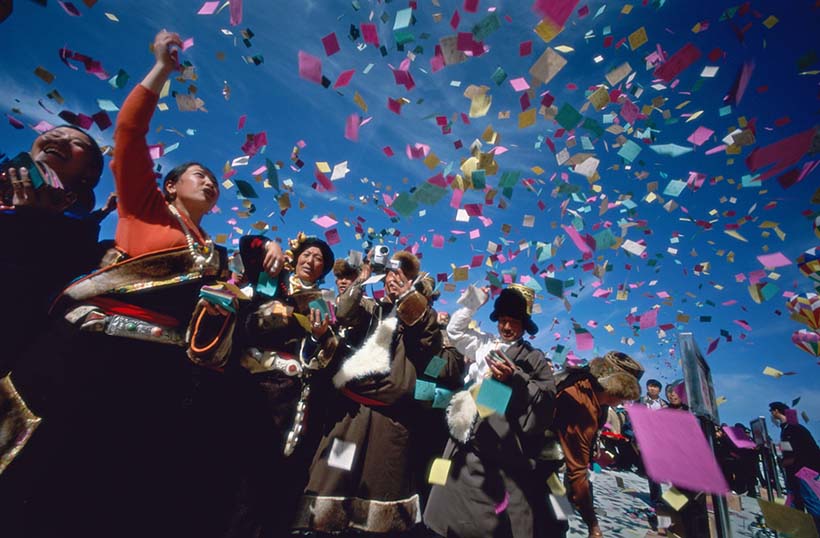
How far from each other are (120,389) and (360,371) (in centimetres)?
140

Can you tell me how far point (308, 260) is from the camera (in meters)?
2.84

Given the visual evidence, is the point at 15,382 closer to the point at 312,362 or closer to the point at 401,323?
the point at 312,362

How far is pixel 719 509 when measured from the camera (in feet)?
5.35

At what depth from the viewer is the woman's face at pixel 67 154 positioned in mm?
1689

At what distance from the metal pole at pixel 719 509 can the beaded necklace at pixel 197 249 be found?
2745 mm

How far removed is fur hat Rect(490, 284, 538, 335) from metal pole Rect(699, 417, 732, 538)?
137 cm

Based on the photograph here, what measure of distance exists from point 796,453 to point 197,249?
9356 millimetres

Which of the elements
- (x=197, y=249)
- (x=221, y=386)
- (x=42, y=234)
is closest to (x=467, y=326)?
(x=221, y=386)

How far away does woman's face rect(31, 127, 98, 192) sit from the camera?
5.54 feet

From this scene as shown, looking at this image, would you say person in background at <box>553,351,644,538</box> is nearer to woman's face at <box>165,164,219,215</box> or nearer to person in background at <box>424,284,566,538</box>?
person in background at <box>424,284,566,538</box>

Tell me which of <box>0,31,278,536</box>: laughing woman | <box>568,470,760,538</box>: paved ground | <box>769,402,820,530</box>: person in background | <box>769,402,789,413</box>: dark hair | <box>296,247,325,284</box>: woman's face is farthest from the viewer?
<box>769,402,789,413</box>: dark hair

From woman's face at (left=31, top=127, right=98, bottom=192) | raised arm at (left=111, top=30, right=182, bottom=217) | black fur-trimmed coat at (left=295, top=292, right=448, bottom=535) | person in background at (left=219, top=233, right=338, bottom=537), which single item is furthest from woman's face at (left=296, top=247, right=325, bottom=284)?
woman's face at (left=31, top=127, right=98, bottom=192)

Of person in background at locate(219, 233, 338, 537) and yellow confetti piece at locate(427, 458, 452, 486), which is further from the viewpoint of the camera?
yellow confetti piece at locate(427, 458, 452, 486)

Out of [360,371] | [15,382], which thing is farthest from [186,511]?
[360,371]
